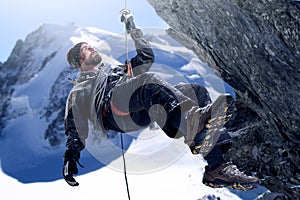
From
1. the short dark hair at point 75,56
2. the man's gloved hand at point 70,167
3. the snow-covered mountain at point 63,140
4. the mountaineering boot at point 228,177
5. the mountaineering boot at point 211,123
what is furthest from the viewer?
the snow-covered mountain at point 63,140

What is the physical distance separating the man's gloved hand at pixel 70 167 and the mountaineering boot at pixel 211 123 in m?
2.14

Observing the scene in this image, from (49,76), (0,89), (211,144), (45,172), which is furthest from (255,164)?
(0,89)

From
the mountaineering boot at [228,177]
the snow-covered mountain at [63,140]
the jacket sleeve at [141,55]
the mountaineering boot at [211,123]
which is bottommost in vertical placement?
the snow-covered mountain at [63,140]

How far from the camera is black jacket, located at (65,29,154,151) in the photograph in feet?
14.8

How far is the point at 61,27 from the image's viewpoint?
265 feet

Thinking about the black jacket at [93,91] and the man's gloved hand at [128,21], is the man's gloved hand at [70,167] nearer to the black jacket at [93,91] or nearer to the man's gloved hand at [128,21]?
the black jacket at [93,91]

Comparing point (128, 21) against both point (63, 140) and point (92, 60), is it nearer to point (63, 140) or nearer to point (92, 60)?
point (92, 60)

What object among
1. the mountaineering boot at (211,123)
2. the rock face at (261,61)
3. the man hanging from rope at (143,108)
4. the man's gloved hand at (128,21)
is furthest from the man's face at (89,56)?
the mountaineering boot at (211,123)

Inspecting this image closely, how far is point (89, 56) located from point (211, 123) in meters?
2.54

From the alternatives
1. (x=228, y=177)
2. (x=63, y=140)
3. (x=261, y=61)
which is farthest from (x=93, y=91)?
(x=63, y=140)

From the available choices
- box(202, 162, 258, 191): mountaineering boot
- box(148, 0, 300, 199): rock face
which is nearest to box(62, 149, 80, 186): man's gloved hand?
box(202, 162, 258, 191): mountaineering boot

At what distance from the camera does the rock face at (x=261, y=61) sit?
3.54m

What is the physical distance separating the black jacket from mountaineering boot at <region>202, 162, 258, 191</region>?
1.76 metres

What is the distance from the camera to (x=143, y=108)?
4168 mm
